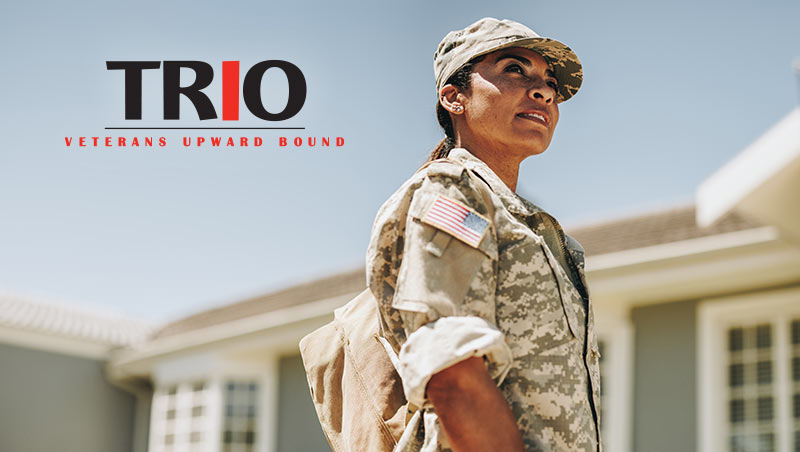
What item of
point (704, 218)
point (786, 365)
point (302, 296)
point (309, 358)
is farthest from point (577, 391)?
point (302, 296)

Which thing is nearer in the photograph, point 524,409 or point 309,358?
point 524,409

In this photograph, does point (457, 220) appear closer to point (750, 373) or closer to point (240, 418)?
point (750, 373)

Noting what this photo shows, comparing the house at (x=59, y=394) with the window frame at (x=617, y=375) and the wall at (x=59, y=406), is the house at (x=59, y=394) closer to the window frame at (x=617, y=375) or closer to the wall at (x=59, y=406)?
the wall at (x=59, y=406)

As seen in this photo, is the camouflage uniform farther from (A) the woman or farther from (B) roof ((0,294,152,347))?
(B) roof ((0,294,152,347))

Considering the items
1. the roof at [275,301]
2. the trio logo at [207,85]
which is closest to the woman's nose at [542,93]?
the trio logo at [207,85]

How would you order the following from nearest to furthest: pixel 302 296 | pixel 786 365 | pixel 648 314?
pixel 786 365 < pixel 648 314 < pixel 302 296

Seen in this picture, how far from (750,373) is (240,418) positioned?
24.3 ft

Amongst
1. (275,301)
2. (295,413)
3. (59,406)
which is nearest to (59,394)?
(59,406)

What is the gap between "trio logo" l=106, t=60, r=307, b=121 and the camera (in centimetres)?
545

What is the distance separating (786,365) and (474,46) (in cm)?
780

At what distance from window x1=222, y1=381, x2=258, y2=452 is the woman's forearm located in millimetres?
12407

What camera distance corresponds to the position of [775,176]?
23.5 feet

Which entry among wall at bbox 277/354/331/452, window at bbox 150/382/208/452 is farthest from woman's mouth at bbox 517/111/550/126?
window at bbox 150/382/208/452

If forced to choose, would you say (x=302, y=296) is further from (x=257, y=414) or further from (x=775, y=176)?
(x=775, y=176)
